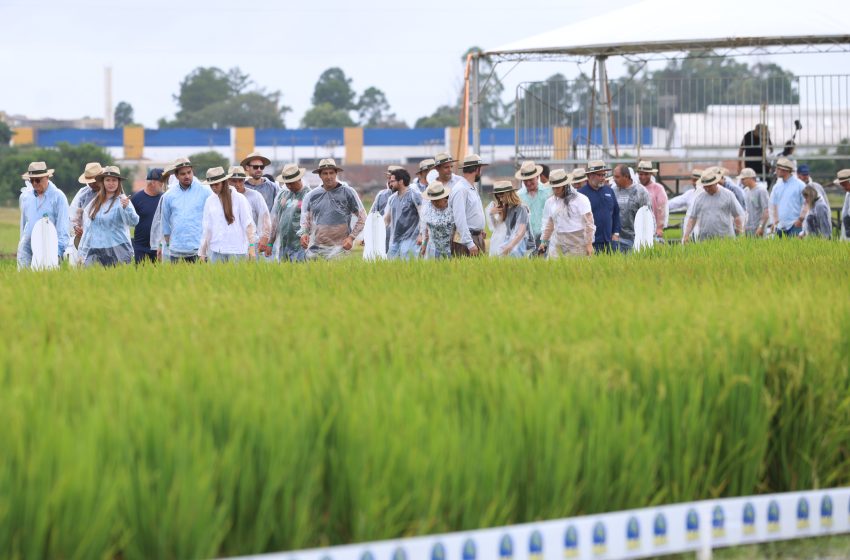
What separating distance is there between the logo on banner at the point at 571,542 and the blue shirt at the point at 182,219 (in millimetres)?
9803

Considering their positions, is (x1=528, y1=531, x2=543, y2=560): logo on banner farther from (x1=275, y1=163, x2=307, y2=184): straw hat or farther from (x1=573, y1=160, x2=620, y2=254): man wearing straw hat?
(x1=573, y1=160, x2=620, y2=254): man wearing straw hat

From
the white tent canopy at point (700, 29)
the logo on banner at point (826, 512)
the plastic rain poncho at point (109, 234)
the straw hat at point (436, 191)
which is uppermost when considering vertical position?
the white tent canopy at point (700, 29)

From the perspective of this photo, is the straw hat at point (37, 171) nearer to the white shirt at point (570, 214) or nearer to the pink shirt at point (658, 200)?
the white shirt at point (570, 214)

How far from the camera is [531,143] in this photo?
94.9 feet

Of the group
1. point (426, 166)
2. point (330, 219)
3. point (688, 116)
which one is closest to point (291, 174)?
point (330, 219)

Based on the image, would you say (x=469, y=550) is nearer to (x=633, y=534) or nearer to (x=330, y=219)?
(x=633, y=534)

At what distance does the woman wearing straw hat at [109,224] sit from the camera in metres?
14.4

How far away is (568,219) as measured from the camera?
15039 millimetres

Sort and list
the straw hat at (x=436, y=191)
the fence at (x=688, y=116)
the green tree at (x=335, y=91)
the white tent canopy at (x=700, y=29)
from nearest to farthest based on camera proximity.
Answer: the straw hat at (x=436, y=191), the white tent canopy at (x=700, y=29), the fence at (x=688, y=116), the green tree at (x=335, y=91)

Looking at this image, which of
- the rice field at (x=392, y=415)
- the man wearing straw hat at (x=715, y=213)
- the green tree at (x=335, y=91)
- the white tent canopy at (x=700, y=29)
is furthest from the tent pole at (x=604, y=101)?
the green tree at (x=335, y=91)

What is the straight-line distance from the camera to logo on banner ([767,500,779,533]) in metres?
5.53

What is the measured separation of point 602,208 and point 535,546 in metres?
11.6

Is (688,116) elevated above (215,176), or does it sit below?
above

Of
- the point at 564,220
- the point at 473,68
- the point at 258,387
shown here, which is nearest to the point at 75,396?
the point at 258,387
